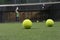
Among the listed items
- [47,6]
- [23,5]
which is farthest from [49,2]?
[23,5]

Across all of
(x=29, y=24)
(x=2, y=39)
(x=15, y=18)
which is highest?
(x=2, y=39)

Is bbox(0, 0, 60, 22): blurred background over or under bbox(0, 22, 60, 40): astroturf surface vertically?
under

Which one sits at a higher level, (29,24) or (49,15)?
(29,24)

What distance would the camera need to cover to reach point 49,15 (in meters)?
38.2

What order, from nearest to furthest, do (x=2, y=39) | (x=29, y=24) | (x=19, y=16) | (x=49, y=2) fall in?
(x=2, y=39) < (x=29, y=24) < (x=19, y=16) < (x=49, y=2)

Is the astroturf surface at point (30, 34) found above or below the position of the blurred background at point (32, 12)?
above

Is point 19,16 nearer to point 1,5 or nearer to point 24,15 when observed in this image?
point 24,15

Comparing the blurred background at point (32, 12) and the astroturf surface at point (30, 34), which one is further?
the blurred background at point (32, 12)

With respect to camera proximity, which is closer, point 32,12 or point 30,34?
point 30,34

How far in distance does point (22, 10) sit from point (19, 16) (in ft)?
8.31

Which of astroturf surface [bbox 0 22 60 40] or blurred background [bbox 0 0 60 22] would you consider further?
blurred background [bbox 0 0 60 22]

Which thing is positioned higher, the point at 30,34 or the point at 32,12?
the point at 30,34

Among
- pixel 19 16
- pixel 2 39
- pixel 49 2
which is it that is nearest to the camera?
pixel 2 39

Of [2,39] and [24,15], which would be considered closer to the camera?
[2,39]
